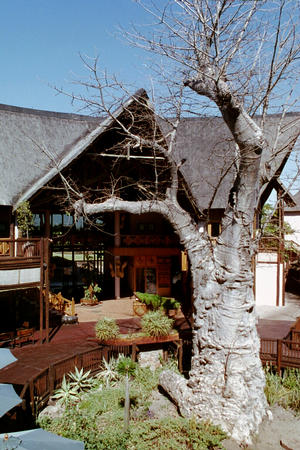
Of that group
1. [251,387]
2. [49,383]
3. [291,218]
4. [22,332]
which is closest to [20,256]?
[22,332]

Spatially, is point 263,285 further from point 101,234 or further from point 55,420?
point 55,420

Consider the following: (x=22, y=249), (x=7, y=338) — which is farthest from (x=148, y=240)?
(x=7, y=338)

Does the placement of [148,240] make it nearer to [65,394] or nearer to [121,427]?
[65,394]

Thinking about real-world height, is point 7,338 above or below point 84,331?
above

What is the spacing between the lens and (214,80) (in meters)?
8.98

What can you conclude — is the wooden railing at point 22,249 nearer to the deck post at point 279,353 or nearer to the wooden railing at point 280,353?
the wooden railing at point 280,353

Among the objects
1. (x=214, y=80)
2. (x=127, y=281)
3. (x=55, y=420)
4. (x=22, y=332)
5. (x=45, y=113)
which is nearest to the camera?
(x=214, y=80)

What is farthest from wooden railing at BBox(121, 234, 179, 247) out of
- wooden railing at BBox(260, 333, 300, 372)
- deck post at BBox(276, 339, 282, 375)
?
deck post at BBox(276, 339, 282, 375)

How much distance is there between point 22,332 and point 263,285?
14.3 m

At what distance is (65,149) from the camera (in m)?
18.5

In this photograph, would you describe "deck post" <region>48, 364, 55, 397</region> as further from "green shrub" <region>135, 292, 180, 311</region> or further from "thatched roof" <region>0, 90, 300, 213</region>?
"thatched roof" <region>0, 90, 300, 213</region>

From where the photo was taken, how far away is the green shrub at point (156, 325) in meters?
13.5

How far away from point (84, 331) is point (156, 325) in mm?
3267

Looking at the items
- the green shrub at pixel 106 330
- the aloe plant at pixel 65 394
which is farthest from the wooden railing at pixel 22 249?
the aloe plant at pixel 65 394
